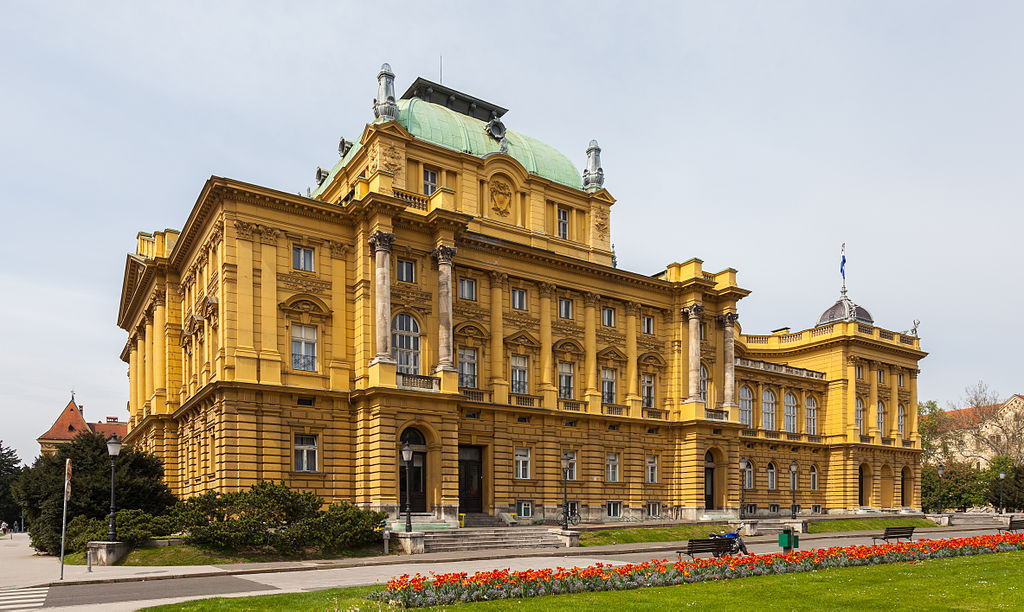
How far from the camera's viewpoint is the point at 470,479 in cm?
4225

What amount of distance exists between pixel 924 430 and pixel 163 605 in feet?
317

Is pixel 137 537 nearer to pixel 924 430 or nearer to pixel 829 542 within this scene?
pixel 829 542

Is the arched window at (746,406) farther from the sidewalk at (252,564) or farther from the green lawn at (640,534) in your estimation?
the sidewalk at (252,564)

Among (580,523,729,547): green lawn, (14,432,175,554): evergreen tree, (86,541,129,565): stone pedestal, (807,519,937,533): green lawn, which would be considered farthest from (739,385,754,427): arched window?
(86,541,129,565): stone pedestal

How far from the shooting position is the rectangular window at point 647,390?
51.1m

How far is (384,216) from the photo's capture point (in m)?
38.8

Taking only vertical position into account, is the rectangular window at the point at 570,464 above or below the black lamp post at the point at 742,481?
above

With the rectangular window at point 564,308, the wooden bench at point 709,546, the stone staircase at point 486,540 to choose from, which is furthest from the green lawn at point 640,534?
the rectangular window at point 564,308

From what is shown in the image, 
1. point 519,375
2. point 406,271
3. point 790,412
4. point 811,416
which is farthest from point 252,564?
point 811,416

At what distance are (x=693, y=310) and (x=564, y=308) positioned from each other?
9663mm

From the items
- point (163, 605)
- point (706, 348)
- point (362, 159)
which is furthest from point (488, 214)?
point (163, 605)

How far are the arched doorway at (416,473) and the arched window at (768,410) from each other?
33.2 meters

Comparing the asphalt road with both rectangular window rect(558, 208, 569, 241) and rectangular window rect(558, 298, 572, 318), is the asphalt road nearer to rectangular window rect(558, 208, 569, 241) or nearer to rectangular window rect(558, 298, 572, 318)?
rectangular window rect(558, 298, 572, 318)

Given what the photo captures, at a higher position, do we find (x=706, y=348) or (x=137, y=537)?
(x=706, y=348)
